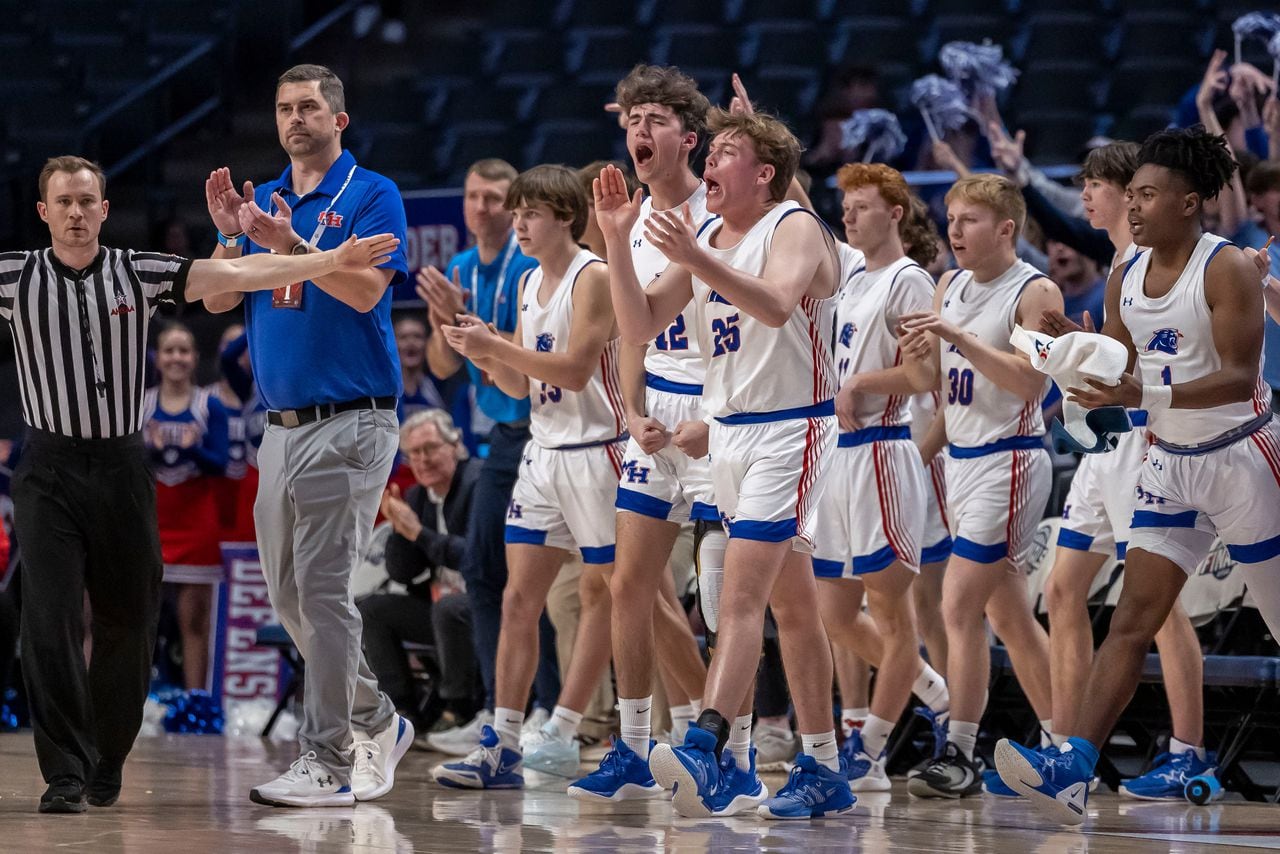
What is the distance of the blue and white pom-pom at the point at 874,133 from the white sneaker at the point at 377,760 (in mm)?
4726

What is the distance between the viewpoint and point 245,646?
10008 mm

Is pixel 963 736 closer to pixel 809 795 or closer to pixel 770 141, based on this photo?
pixel 809 795

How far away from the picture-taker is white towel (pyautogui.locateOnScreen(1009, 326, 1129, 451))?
516cm

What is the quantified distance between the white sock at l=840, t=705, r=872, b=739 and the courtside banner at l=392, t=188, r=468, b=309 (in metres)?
5.45

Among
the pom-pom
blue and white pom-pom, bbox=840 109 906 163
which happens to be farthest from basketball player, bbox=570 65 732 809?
the pom-pom

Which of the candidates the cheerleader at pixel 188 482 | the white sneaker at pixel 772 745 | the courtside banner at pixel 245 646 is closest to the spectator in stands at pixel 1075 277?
the white sneaker at pixel 772 745

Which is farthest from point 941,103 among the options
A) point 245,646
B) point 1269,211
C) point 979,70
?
point 245,646

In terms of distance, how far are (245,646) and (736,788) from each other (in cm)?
504

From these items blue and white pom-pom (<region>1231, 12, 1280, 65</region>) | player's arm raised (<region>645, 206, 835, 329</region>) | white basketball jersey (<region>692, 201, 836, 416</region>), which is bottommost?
white basketball jersey (<region>692, 201, 836, 416</region>)

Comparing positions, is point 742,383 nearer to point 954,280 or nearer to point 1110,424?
point 1110,424

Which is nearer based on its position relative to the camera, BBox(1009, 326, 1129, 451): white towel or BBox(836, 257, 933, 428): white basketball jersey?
BBox(1009, 326, 1129, 451): white towel

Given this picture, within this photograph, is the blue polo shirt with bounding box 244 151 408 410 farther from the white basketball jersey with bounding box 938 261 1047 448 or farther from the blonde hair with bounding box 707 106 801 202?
the white basketball jersey with bounding box 938 261 1047 448

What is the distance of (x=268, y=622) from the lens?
9.98m

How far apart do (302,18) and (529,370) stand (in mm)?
10160
